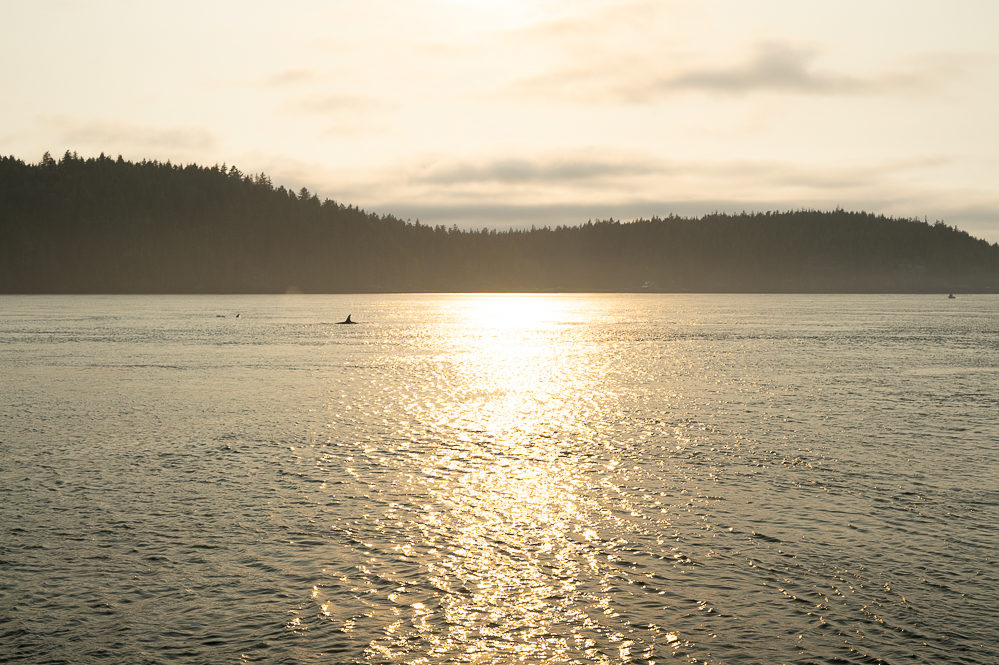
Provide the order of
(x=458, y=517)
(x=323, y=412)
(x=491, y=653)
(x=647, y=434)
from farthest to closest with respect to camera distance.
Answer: (x=323, y=412) < (x=647, y=434) < (x=458, y=517) < (x=491, y=653)

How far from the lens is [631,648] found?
1377cm

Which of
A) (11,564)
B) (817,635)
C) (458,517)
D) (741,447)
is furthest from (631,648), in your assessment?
(741,447)

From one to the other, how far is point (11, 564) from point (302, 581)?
20.4ft

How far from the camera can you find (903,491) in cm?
2406

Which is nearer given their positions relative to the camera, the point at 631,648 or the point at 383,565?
the point at 631,648

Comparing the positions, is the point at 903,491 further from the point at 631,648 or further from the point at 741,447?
the point at 631,648

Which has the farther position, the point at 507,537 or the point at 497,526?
the point at 497,526

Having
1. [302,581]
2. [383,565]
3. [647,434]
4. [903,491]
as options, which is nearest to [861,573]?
[903,491]

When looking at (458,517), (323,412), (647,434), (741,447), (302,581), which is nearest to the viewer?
(302,581)

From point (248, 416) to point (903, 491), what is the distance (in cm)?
2675

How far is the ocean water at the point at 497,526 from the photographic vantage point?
14258 mm

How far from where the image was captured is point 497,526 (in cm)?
2053

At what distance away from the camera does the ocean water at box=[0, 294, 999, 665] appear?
14.3 metres

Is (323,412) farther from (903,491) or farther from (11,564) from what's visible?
(903,491)
